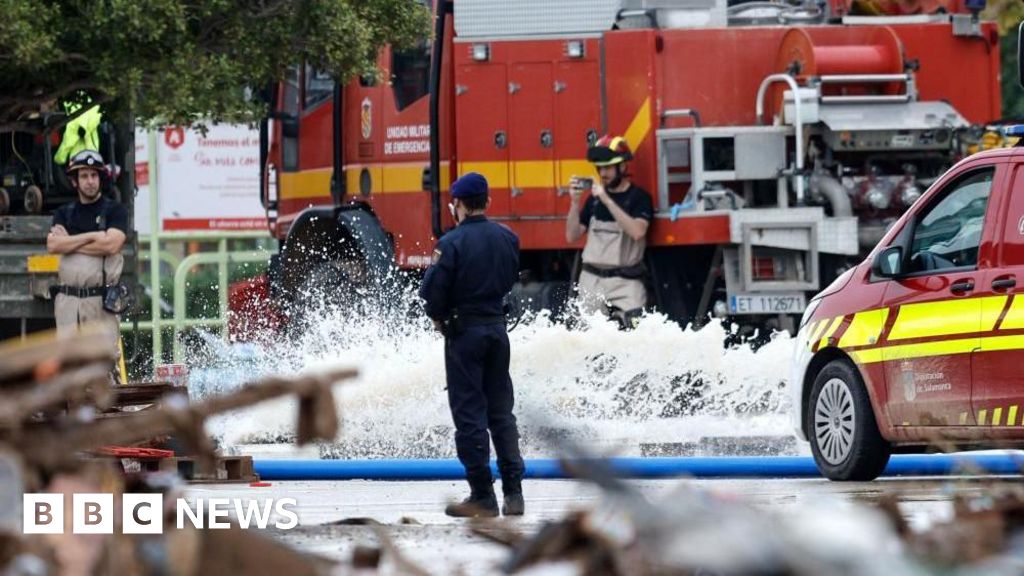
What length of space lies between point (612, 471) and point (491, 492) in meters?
5.09

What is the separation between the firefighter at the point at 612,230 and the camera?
48.6 ft

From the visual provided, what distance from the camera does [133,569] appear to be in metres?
4.40

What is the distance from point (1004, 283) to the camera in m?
9.82

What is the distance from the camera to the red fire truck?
14586mm

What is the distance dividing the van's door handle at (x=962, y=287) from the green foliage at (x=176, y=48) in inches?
222

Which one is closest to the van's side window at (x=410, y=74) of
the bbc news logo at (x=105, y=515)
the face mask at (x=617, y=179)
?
the face mask at (x=617, y=179)

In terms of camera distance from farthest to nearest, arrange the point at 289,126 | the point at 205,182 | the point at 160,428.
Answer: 1. the point at 205,182
2. the point at 289,126
3. the point at 160,428

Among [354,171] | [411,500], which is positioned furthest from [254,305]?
[411,500]

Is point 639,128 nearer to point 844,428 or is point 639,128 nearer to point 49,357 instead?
point 844,428

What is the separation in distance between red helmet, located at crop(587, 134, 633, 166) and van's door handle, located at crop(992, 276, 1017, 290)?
203 inches

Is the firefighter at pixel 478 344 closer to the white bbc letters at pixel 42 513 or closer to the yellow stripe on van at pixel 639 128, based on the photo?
the white bbc letters at pixel 42 513

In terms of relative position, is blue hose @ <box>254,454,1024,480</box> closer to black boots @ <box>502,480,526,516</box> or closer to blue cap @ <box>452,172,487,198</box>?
black boots @ <box>502,480,526,516</box>

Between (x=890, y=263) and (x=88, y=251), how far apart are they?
17.3 feet

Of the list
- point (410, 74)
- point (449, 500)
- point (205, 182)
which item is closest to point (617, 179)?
point (410, 74)
